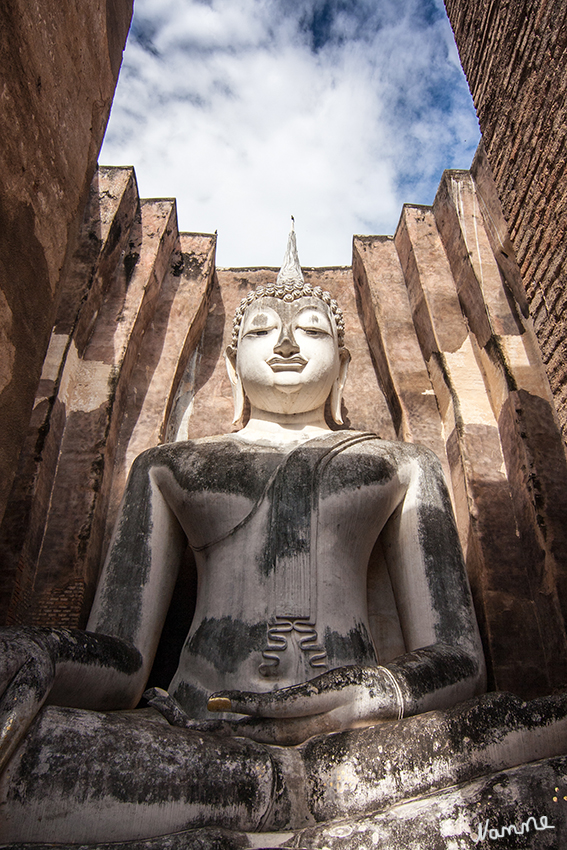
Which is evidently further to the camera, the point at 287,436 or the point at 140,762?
the point at 287,436

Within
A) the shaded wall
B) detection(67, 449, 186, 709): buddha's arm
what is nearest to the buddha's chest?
detection(67, 449, 186, 709): buddha's arm

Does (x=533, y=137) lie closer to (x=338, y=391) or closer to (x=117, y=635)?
(x=338, y=391)

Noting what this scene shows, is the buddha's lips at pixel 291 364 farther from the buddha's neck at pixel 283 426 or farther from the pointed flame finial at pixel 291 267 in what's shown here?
the pointed flame finial at pixel 291 267

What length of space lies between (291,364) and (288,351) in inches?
3.2

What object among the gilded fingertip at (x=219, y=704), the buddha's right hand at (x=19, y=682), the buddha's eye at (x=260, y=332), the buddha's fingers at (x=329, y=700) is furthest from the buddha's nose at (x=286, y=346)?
the buddha's right hand at (x=19, y=682)

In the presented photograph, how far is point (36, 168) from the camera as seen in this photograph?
2.61 metres

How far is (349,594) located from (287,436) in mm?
1160

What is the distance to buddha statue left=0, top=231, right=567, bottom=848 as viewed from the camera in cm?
200

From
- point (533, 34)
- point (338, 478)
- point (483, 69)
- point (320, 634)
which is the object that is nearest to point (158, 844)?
point (320, 634)

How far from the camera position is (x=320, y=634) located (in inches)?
124

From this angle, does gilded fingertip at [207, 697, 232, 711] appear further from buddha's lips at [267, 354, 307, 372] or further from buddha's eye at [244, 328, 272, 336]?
buddha's eye at [244, 328, 272, 336]

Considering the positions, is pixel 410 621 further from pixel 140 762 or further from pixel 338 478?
pixel 140 762

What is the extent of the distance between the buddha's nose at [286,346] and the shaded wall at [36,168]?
1544mm

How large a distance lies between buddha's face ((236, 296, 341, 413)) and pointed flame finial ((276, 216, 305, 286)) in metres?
0.39
